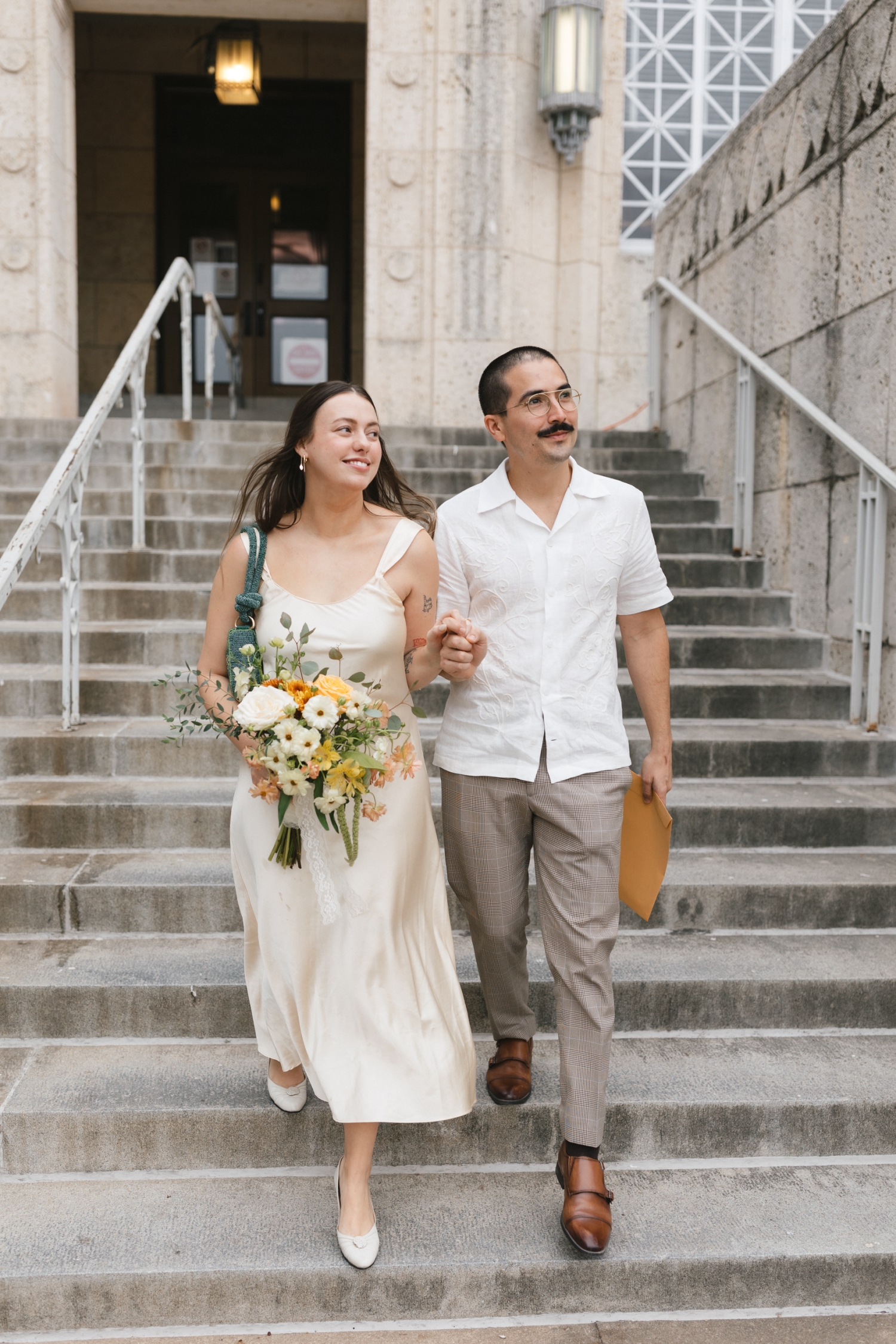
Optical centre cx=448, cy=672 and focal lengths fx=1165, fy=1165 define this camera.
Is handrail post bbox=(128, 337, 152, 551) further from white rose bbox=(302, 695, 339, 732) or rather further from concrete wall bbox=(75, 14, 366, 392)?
concrete wall bbox=(75, 14, 366, 392)

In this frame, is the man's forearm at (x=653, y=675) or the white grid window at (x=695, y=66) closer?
the man's forearm at (x=653, y=675)

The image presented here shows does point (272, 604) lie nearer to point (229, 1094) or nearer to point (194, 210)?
point (229, 1094)

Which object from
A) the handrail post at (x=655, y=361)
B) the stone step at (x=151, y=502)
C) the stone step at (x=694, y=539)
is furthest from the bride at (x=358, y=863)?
the handrail post at (x=655, y=361)

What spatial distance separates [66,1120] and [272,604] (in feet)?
4.49

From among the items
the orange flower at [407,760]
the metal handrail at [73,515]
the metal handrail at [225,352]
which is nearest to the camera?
the orange flower at [407,760]

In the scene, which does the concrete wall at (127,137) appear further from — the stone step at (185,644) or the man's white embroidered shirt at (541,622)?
the man's white embroidered shirt at (541,622)

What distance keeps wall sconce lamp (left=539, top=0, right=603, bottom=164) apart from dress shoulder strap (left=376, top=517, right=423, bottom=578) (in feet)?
23.1

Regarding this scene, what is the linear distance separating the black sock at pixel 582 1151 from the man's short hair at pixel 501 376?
1648 millimetres

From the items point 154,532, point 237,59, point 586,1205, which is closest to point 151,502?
point 154,532

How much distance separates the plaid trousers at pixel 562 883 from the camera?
257cm

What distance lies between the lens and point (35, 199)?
836cm

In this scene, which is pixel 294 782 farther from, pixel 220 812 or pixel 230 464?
pixel 230 464

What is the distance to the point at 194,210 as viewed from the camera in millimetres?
12344

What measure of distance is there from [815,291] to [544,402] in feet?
11.2
